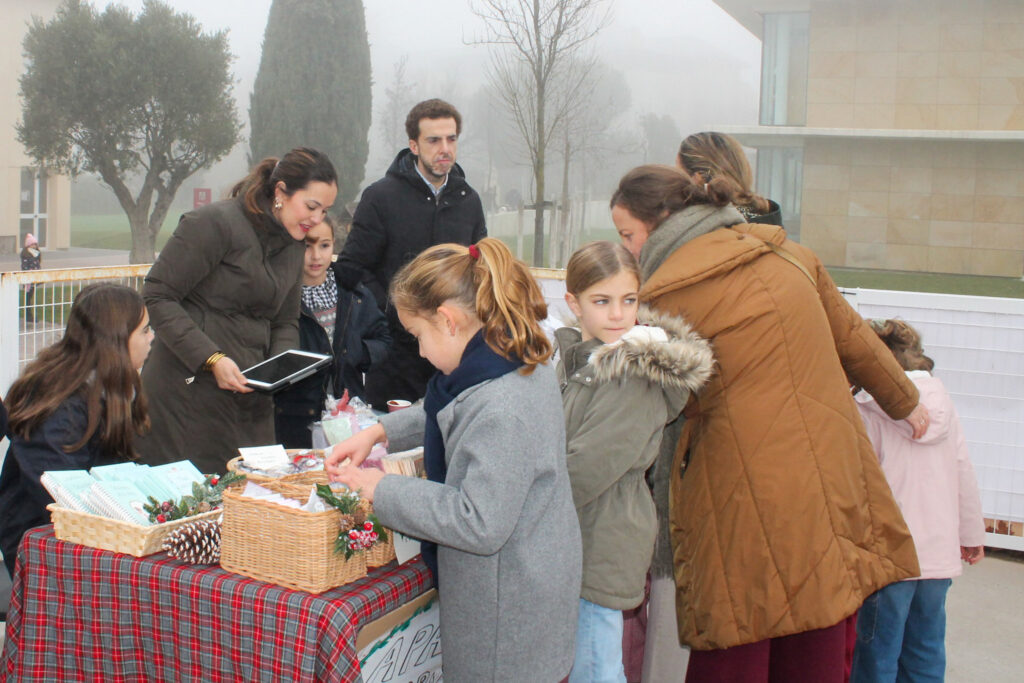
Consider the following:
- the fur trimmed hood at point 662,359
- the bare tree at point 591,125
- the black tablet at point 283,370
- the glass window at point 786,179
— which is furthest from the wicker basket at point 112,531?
the glass window at point 786,179

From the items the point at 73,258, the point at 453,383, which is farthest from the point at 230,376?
the point at 73,258

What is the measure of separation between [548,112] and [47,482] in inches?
579

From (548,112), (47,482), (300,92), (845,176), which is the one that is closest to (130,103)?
(300,92)

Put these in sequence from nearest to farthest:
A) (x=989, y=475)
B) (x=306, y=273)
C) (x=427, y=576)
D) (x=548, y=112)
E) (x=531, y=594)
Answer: (x=531, y=594) → (x=427, y=576) → (x=306, y=273) → (x=989, y=475) → (x=548, y=112)

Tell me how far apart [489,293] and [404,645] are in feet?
3.00

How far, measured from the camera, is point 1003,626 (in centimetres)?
402

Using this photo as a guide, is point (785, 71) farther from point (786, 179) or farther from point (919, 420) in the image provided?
point (919, 420)

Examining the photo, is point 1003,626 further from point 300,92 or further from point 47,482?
point 300,92

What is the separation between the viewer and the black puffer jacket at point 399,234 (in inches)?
144

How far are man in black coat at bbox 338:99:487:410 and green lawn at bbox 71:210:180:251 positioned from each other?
83.6 feet

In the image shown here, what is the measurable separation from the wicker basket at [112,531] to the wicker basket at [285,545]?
17cm

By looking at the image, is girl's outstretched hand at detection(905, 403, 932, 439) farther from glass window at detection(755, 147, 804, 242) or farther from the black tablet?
glass window at detection(755, 147, 804, 242)

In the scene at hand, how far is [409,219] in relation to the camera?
3.68 metres

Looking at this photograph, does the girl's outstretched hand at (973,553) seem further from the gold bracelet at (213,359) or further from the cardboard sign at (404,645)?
the gold bracelet at (213,359)
